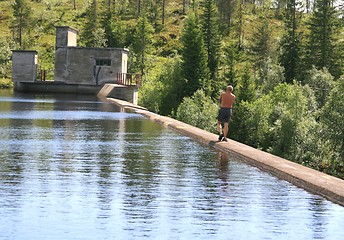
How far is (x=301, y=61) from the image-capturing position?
285 ft

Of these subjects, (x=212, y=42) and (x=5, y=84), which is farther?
(x=5, y=84)

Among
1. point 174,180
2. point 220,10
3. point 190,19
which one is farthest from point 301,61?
point 174,180

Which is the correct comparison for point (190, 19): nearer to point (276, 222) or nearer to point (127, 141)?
point (127, 141)

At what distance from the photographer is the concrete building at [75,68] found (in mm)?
68312

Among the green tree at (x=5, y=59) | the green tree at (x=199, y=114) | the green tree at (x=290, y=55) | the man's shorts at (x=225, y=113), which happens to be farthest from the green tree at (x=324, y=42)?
the man's shorts at (x=225, y=113)

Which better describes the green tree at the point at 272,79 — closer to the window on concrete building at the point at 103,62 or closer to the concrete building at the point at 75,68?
the concrete building at the point at 75,68

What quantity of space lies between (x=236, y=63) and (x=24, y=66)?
37.1m

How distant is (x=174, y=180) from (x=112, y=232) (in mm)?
4409

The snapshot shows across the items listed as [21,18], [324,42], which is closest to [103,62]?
[324,42]

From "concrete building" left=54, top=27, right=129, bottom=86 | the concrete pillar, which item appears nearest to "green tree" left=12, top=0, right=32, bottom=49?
the concrete pillar

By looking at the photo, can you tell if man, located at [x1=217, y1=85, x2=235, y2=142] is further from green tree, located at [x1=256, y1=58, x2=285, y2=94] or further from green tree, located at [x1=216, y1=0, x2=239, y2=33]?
green tree, located at [x1=216, y1=0, x2=239, y2=33]

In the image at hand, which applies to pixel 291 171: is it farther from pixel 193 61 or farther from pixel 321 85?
pixel 193 61

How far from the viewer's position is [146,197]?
10.4 metres

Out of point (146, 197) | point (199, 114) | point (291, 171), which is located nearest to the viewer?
point (146, 197)
